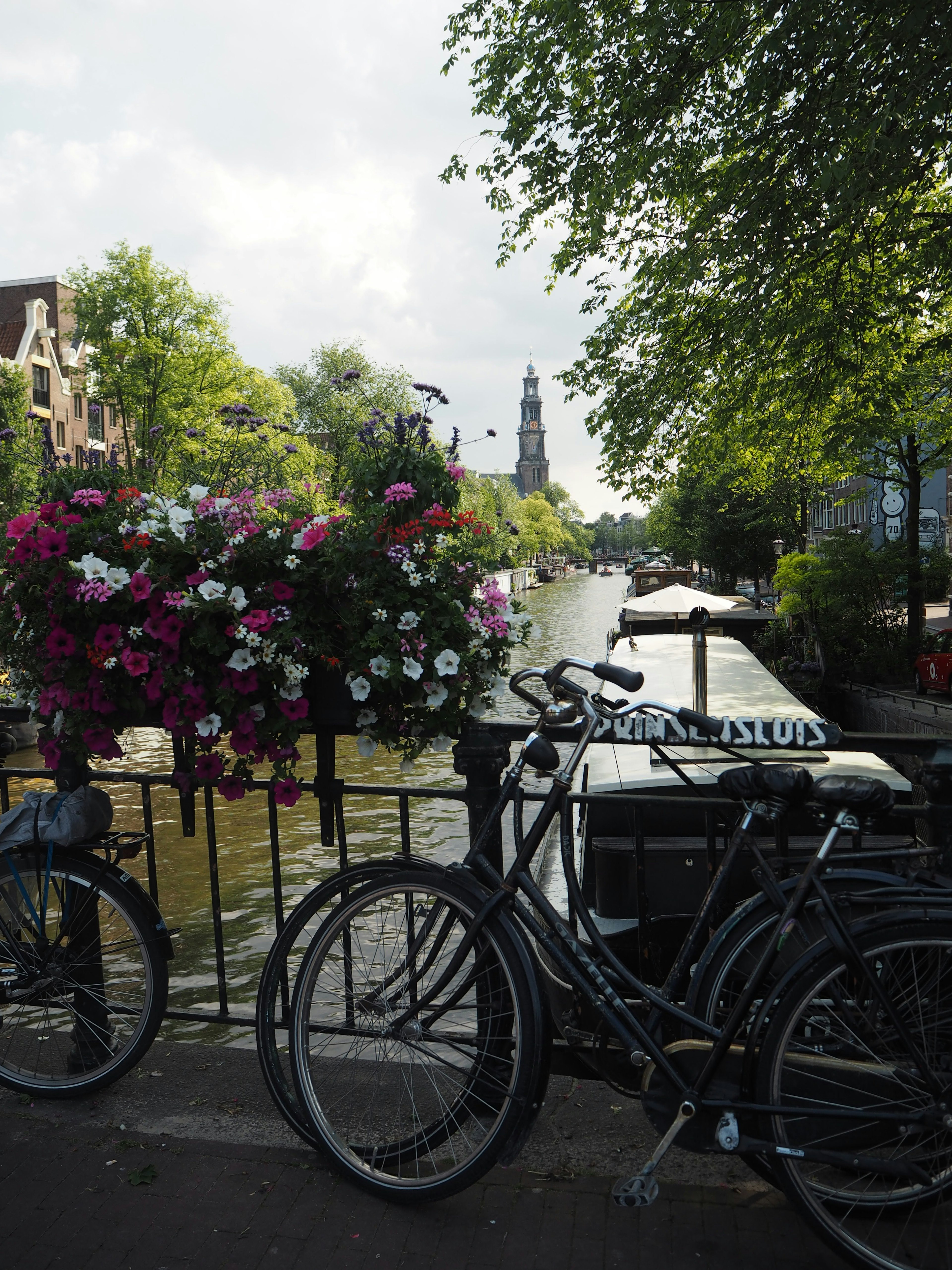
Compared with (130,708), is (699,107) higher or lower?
higher

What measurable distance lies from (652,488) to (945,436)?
4990 millimetres

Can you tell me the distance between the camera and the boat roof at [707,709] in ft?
18.3

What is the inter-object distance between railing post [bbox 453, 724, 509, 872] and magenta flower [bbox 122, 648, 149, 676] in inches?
36.8

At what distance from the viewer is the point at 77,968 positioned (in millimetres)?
3439

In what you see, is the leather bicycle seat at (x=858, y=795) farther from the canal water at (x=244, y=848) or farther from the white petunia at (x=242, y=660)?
the white petunia at (x=242, y=660)

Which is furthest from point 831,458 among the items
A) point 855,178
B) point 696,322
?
point 855,178

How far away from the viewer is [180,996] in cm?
793

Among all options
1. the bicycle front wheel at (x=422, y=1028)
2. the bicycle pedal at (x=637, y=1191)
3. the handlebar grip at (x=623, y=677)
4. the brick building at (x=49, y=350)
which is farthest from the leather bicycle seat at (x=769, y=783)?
the brick building at (x=49, y=350)

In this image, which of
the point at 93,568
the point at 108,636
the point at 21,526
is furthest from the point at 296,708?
the point at 21,526

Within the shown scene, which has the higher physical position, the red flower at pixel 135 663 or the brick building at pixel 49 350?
the brick building at pixel 49 350

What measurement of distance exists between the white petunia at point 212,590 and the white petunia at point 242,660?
16 centimetres

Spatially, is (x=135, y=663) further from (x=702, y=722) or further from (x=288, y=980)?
(x=702, y=722)

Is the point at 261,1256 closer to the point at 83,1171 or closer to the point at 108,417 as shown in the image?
the point at 83,1171

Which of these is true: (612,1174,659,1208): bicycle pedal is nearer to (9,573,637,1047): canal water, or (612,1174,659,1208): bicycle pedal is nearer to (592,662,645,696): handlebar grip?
(592,662,645,696): handlebar grip
